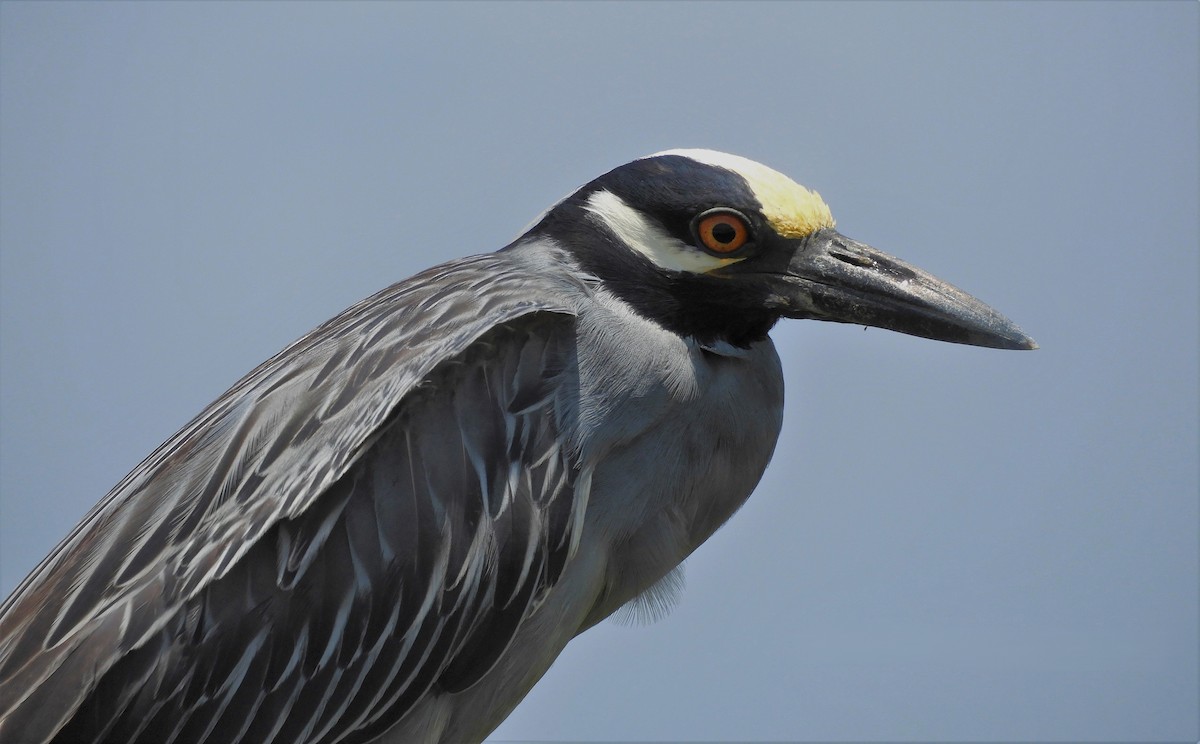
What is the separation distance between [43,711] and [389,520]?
59 centimetres

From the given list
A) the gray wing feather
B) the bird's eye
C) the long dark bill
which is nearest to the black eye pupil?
the bird's eye

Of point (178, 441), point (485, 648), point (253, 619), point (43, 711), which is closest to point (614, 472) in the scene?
point (485, 648)

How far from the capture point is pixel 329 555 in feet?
6.14

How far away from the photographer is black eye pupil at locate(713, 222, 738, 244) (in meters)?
2.07

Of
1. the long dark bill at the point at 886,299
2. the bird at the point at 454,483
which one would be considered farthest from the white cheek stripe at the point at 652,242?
the long dark bill at the point at 886,299

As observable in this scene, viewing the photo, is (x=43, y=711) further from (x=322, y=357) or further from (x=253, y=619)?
(x=322, y=357)

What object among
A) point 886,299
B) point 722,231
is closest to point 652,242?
point 722,231

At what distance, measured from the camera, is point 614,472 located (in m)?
2.02

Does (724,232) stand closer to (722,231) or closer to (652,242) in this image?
(722,231)

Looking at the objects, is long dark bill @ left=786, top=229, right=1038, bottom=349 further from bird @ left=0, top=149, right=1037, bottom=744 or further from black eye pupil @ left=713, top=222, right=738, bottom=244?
black eye pupil @ left=713, top=222, right=738, bottom=244

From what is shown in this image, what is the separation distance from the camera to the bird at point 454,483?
182 centimetres

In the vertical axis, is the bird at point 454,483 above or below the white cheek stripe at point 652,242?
below

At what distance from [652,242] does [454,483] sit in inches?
22.9

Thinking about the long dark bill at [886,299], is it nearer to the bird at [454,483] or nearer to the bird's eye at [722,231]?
the bird at [454,483]
